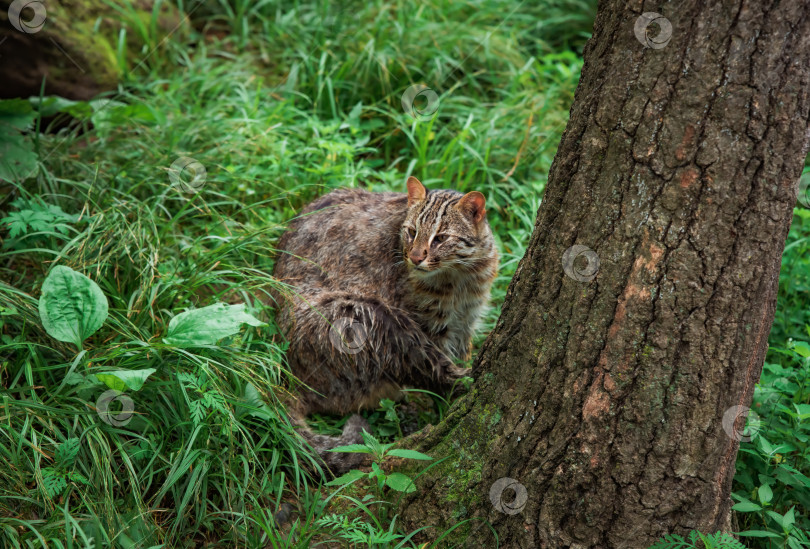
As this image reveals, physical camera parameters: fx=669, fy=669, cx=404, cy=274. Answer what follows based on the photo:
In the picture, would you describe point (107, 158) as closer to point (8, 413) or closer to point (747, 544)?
point (8, 413)

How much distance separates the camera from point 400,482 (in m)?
2.59

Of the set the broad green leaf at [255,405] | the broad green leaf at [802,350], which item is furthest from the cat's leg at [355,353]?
the broad green leaf at [802,350]

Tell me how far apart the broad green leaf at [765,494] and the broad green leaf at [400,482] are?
133 cm

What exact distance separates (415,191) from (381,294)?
0.60 metres

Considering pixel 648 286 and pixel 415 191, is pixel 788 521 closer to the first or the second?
pixel 648 286

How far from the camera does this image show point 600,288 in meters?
2.17

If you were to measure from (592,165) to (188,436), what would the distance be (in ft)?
6.35

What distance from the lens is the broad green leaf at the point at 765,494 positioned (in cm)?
255

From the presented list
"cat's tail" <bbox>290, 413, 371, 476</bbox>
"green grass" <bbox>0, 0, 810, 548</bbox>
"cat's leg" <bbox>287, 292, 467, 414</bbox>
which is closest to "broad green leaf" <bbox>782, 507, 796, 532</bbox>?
"green grass" <bbox>0, 0, 810, 548</bbox>

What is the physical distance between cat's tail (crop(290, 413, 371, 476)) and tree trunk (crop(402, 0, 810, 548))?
771 millimetres

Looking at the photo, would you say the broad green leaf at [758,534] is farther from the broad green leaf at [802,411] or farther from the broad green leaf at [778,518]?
the broad green leaf at [802,411]

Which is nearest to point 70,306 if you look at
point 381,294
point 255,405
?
point 255,405

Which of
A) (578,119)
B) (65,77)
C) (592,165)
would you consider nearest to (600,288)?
(592,165)

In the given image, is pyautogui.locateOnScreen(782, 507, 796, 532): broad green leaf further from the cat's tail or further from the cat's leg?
the cat's tail
